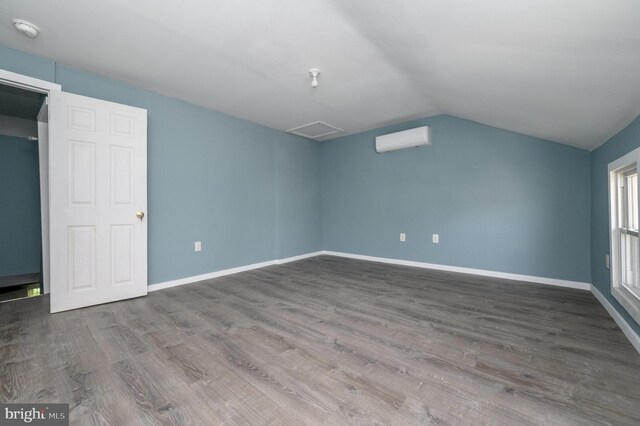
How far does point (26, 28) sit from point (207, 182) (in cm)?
199

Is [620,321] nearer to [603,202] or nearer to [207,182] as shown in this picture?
[603,202]

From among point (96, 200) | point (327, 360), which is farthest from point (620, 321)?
point (96, 200)

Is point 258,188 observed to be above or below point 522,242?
above

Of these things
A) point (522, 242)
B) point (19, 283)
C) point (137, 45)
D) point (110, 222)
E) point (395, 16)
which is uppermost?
point (137, 45)

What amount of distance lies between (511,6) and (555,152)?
8.86ft

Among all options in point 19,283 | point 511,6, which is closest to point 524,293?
point 511,6

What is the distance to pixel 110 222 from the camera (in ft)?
8.54

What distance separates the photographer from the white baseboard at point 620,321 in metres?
1.73

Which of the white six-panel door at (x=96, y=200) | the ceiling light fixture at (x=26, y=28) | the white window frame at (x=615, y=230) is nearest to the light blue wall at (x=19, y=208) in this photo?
the white six-panel door at (x=96, y=200)

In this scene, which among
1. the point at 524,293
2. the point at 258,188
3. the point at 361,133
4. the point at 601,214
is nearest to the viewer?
the point at 601,214

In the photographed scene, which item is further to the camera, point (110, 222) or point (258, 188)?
point (258, 188)

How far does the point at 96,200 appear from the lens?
2521 mm

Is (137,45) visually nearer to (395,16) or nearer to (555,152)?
(395,16)

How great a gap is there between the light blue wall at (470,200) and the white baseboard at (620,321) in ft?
1.65
